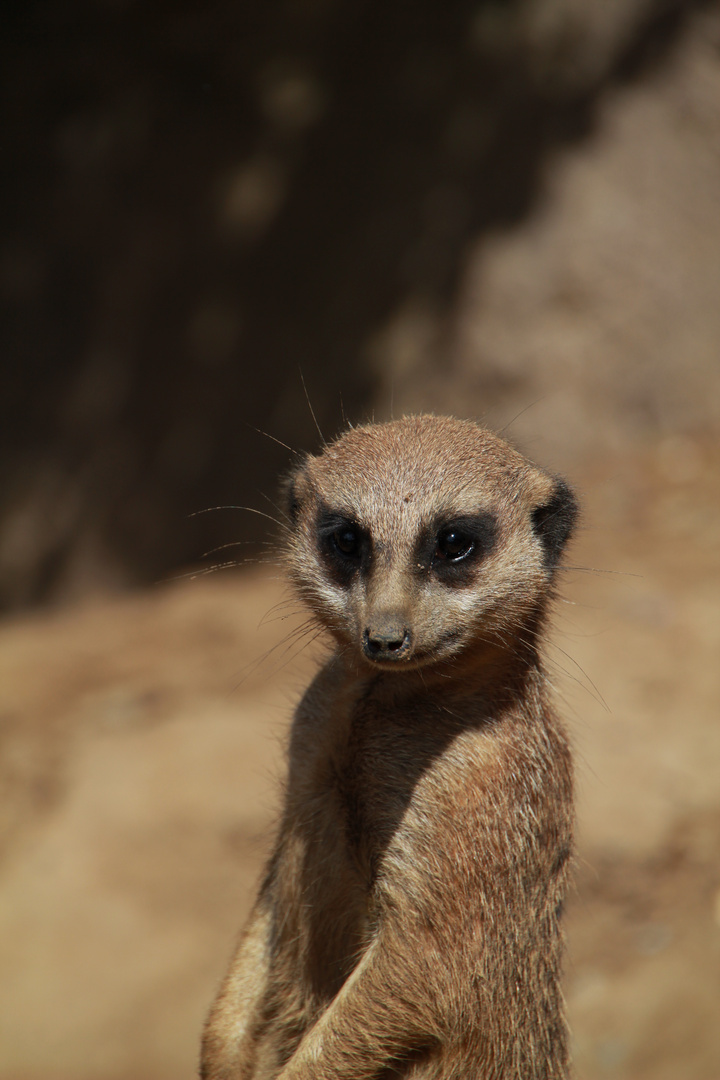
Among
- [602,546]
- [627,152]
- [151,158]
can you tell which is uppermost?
[151,158]

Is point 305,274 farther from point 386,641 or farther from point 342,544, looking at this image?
point 386,641

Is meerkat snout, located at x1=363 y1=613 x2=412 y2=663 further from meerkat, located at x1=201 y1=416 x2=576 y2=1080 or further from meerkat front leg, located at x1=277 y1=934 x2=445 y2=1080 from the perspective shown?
meerkat front leg, located at x1=277 y1=934 x2=445 y2=1080

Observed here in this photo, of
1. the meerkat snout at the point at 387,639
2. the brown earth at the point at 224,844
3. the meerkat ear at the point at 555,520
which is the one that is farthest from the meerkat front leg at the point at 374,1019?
the brown earth at the point at 224,844

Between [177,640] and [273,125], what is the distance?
140 inches

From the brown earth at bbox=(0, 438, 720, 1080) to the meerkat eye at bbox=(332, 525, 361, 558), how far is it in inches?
72.6

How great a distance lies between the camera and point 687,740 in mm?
4715

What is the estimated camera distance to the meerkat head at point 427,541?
6.77 ft

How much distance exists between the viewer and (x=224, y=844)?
482cm

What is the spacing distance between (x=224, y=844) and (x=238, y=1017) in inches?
94.5

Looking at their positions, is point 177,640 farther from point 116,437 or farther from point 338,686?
point 338,686

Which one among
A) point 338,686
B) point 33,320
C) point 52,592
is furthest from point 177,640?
point 338,686

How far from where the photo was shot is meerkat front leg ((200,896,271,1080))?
8.03 feet

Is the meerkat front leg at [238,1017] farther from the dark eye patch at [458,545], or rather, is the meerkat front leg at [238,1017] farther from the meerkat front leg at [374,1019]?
the dark eye patch at [458,545]

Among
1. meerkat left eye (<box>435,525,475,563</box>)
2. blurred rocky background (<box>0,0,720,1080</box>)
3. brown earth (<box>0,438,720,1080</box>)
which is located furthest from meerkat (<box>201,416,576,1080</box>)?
blurred rocky background (<box>0,0,720,1080</box>)
